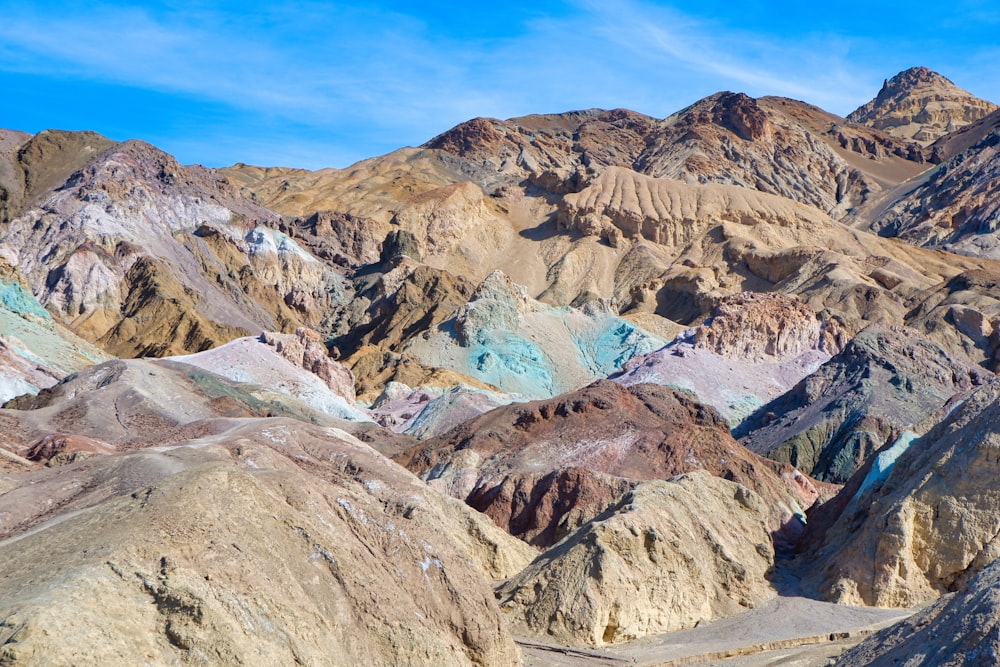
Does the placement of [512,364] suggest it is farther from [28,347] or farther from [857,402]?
[28,347]

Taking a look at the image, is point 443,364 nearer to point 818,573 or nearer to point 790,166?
point 818,573

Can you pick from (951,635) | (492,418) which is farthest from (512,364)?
(951,635)

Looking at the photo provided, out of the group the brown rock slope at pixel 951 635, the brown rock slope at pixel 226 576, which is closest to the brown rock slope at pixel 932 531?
the brown rock slope at pixel 951 635

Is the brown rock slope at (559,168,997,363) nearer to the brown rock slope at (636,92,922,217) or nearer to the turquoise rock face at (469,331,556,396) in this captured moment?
the turquoise rock face at (469,331,556,396)

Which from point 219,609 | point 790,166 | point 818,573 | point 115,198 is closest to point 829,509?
point 818,573

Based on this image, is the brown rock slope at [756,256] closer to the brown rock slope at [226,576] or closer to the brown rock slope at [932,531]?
the brown rock slope at [932,531]
